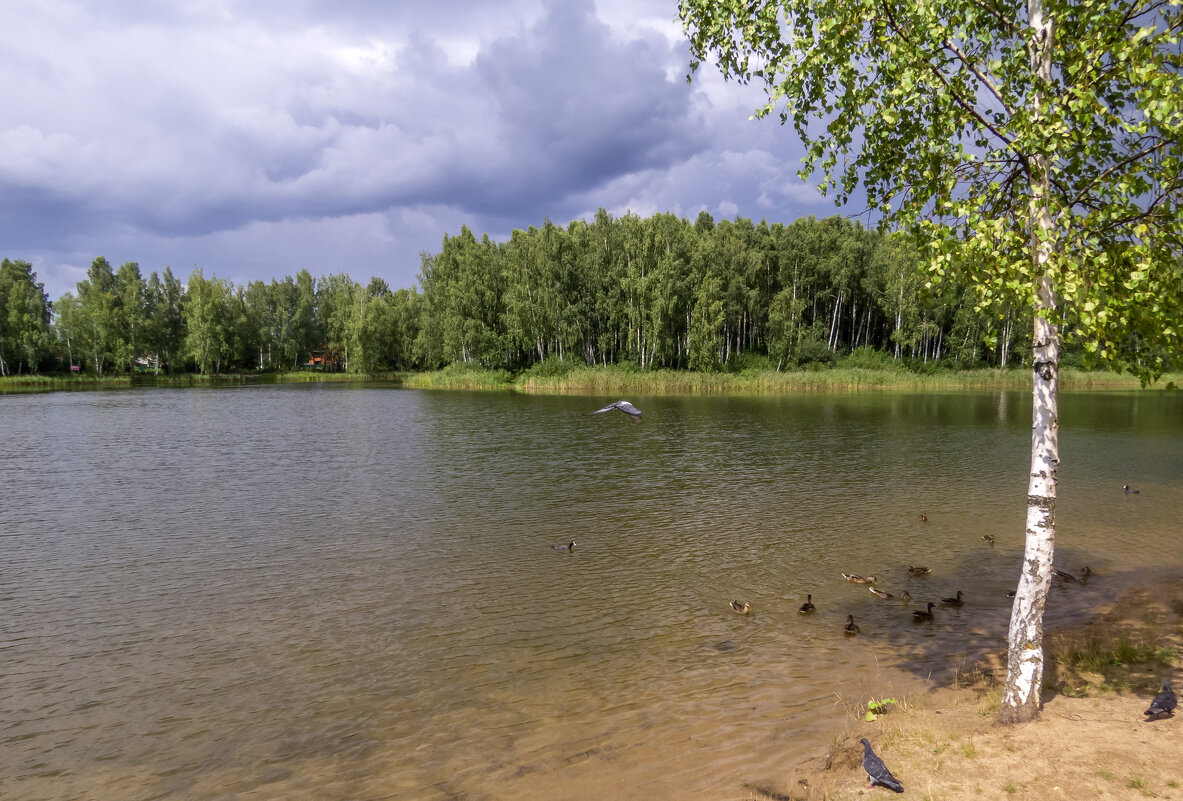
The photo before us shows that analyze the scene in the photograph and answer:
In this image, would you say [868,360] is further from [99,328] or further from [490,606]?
[99,328]

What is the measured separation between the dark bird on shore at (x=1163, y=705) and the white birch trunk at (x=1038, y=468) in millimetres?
1127

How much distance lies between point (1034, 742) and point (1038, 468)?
2612 mm

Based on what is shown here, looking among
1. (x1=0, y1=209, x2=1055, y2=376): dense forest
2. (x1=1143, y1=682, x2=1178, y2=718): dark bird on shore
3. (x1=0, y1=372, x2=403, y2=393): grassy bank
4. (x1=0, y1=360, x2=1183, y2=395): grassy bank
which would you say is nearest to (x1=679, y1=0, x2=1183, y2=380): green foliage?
(x1=1143, y1=682, x2=1178, y2=718): dark bird on shore

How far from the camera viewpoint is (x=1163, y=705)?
6785 millimetres

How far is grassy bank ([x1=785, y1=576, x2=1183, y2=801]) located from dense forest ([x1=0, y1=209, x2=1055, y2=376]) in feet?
206

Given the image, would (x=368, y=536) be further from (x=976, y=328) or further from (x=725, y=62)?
(x=976, y=328)

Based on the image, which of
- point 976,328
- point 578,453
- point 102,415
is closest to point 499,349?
point 102,415

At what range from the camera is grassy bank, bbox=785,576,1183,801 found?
575cm

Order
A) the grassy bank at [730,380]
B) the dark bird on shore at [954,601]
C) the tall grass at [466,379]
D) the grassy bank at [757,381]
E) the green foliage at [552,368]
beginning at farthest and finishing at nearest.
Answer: the tall grass at [466,379], the green foliage at [552,368], the grassy bank at [730,380], the grassy bank at [757,381], the dark bird on shore at [954,601]

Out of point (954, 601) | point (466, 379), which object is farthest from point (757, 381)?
point (954, 601)

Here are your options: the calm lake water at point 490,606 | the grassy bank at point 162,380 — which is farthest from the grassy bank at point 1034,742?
the grassy bank at point 162,380

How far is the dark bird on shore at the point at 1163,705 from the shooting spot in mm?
6770

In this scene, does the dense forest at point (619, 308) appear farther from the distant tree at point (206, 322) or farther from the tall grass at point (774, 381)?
the tall grass at point (774, 381)

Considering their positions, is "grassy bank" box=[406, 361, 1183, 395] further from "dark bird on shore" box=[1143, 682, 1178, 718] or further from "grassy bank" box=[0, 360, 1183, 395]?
"dark bird on shore" box=[1143, 682, 1178, 718]
